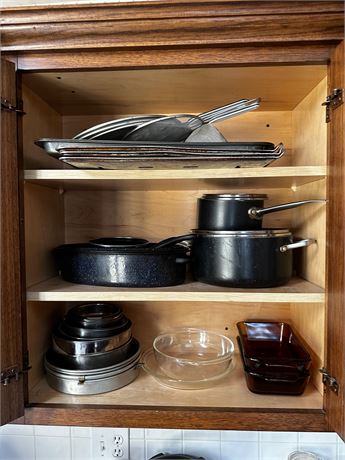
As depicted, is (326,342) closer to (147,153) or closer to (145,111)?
(147,153)

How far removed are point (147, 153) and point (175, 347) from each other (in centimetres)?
52

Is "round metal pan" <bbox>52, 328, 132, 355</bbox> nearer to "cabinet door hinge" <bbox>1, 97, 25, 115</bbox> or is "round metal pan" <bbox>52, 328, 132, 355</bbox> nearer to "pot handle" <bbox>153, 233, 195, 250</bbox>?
"pot handle" <bbox>153, 233, 195, 250</bbox>

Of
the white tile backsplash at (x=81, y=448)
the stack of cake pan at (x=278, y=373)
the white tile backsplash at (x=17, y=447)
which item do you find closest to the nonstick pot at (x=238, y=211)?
the stack of cake pan at (x=278, y=373)

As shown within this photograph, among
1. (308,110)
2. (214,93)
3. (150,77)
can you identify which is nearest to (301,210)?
(308,110)

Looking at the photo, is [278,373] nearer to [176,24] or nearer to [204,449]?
[204,449]

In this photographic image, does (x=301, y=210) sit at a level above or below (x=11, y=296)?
above

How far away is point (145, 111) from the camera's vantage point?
773 millimetres

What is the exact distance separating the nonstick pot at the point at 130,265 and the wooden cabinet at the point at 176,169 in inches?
1.1

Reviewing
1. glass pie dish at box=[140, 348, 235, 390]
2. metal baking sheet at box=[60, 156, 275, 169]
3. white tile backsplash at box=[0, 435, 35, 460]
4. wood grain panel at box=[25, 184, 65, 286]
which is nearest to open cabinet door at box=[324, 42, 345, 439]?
metal baking sheet at box=[60, 156, 275, 169]

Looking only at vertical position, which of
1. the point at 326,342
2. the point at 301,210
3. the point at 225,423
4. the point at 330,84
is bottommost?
the point at 225,423

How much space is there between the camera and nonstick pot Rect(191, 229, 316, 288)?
57 centimetres

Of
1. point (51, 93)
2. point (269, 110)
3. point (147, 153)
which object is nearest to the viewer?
point (147, 153)

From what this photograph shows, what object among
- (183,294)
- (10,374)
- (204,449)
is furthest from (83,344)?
(204,449)

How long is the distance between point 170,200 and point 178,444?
0.68 meters
